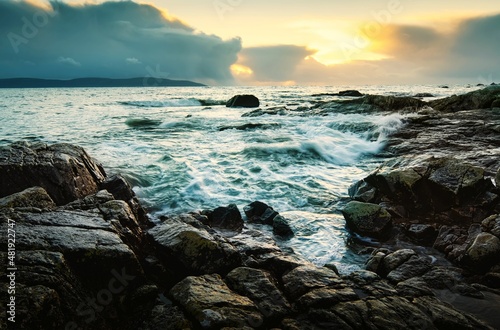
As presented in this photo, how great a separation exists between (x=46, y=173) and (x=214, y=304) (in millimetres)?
5821

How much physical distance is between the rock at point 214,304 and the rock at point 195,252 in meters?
0.43

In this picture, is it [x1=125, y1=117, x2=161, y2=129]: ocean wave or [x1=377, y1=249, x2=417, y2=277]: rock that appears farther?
[x1=125, y1=117, x2=161, y2=129]: ocean wave

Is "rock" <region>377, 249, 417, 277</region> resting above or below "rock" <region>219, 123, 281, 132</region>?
below

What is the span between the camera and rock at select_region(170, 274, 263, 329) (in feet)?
12.9

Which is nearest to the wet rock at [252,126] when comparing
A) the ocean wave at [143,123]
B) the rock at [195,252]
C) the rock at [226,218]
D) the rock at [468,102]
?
the ocean wave at [143,123]

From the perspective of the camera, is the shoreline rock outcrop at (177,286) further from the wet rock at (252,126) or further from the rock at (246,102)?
the rock at (246,102)

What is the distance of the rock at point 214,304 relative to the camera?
12.9ft

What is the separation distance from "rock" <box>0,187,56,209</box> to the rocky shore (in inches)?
1.1

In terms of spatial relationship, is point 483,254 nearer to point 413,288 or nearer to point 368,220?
point 413,288

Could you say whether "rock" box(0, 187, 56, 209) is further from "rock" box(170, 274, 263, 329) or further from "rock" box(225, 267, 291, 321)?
"rock" box(225, 267, 291, 321)

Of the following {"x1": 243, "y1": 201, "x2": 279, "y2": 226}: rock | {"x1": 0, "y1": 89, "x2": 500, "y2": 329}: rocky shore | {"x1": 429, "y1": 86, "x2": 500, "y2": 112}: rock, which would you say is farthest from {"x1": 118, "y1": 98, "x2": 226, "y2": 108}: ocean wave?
{"x1": 243, "y1": 201, "x2": 279, "y2": 226}: rock

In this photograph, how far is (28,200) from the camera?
19.8ft

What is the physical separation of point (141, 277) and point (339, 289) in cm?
292

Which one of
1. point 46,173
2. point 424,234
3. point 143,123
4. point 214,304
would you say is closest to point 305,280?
point 214,304
